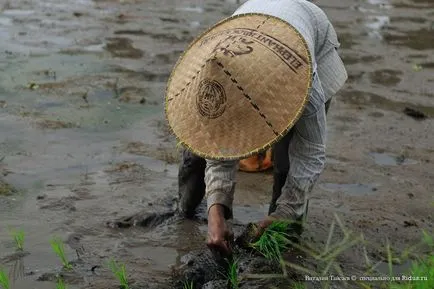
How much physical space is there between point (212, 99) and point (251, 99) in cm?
15

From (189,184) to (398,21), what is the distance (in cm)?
636

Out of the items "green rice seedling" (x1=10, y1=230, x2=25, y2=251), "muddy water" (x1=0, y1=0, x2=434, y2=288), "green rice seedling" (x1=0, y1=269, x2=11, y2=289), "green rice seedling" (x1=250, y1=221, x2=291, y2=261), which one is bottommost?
"muddy water" (x1=0, y1=0, x2=434, y2=288)

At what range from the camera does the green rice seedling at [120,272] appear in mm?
2957

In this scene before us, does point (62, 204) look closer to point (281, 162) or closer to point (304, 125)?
point (281, 162)

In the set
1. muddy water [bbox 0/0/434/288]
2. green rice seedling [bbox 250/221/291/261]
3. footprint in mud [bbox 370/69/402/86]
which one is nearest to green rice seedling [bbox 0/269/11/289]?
muddy water [bbox 0/0/434/288]

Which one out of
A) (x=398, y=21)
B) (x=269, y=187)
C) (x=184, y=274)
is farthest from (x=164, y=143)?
(x=398, y=21)

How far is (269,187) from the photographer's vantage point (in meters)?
4.31

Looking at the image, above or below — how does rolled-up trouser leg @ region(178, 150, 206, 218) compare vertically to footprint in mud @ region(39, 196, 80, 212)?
above

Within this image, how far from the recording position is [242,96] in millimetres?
2566

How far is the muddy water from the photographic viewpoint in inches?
139

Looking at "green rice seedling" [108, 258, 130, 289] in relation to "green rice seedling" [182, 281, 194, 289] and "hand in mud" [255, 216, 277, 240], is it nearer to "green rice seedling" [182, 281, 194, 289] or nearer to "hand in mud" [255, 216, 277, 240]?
"green rice seedling" [182, 281, 194, 289]

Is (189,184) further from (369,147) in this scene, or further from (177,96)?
(369,147)

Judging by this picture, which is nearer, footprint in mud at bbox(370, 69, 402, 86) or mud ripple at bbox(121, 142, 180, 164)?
mud ripple at bbox(121, 142, 180, 164)

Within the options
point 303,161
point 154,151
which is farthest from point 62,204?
point 303,161
